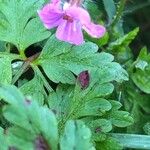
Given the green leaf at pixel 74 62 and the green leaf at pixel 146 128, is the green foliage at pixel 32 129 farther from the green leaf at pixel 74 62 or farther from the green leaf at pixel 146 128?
the green leaf at pixel 146 128

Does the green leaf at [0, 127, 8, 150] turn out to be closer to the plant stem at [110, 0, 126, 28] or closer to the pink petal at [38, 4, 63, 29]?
the pink petal at [38, 4, 63, 29]

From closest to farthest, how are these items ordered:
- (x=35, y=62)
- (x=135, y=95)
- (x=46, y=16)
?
1. (x=46, y=16)
2. (x=35, y=62)
3. (x=135, y=95)

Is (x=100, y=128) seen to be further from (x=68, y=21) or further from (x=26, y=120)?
(x=26, y=120)

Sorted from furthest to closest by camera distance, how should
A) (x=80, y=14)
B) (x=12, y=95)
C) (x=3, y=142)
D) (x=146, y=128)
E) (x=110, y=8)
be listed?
(x=110, y=8), (x=146, y=128), (x=80, y=14), (x=3, y=142), (x=12, y=95)

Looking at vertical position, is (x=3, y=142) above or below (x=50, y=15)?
below

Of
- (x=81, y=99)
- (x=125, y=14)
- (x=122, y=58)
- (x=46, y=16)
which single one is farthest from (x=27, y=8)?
(x=125, y=14)

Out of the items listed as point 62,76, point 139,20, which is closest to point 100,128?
point 62,76

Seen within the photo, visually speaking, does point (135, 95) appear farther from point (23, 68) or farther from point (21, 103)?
point (21, 103)
